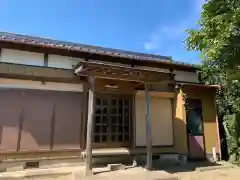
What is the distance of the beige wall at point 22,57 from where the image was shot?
310 inches

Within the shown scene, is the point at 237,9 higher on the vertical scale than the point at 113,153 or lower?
higher

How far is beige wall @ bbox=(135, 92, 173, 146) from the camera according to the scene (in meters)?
9.45

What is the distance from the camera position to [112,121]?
9.09 m

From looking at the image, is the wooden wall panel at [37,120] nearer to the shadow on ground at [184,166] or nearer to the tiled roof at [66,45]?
the tiled roof at [66,45]

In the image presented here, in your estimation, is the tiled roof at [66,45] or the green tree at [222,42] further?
the tiled roof at [66,45]

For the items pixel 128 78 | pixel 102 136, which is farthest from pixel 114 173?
pixel 128 78

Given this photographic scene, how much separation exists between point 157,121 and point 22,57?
19.9 feet

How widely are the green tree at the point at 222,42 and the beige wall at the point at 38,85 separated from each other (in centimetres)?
457

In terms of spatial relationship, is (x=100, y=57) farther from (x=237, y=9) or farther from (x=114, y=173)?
(x=237, y=9)

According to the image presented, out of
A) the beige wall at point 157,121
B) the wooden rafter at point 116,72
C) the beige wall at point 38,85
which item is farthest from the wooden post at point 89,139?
the beige wall at point 157,121

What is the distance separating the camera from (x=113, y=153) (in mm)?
8477

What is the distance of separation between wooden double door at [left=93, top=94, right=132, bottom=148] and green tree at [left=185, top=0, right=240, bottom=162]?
350 centimetres

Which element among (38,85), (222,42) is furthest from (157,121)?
(38,85)

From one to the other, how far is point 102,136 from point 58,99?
226 centimetres
